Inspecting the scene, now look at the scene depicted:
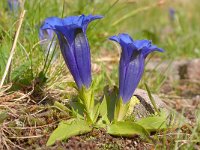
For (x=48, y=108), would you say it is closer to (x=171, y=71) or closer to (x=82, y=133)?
(x=82, y=133)

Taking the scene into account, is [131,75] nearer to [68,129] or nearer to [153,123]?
[153,123]

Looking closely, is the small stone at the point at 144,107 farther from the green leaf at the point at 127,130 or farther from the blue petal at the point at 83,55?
the blue petal at the point at 83,55

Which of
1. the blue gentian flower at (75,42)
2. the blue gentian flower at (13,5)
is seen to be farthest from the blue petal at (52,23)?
→ the blue gentian flower at (13,5)

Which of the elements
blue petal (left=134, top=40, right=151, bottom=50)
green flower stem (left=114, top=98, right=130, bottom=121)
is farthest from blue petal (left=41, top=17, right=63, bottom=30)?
green flower stem (left=114, top=98, right=130, bottom=121)

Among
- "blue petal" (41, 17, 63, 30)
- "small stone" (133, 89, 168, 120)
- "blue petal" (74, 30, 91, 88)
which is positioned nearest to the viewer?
"blue petal" (41, 17, 63, 30)

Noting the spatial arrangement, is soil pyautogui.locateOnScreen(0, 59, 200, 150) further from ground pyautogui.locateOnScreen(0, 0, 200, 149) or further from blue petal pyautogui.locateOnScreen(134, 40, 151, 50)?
blue petal pyautogui.locateOnScreen(134, 40, 151, 50)
